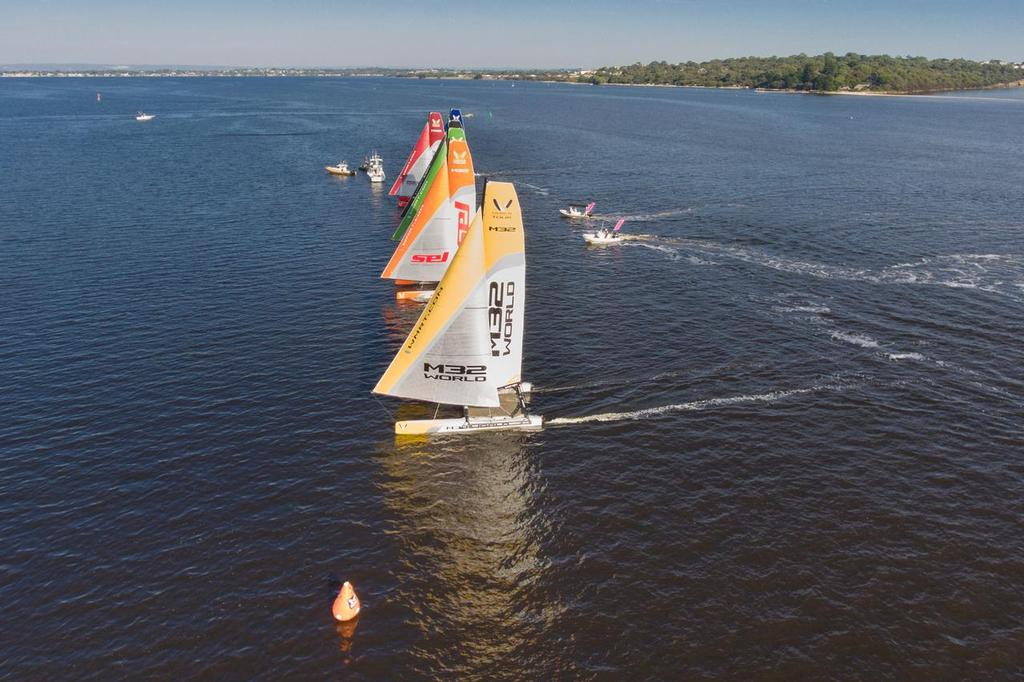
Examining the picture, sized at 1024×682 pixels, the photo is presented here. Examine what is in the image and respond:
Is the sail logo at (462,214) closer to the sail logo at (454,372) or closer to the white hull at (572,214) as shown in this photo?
the sail logo at (454,372)

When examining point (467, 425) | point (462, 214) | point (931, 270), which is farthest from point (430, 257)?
point (931, 270)

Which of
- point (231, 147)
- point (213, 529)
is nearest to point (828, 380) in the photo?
point (213, 529)

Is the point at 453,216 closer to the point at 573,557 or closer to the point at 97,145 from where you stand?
the point at 573,557

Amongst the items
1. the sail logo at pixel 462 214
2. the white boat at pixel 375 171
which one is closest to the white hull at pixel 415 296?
the sail logo at pixel 462 214

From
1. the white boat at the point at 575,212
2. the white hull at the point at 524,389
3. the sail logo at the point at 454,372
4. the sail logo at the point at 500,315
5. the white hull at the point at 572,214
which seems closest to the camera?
the sail logo at the point at 500,315

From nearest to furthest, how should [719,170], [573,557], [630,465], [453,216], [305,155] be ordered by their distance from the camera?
[573,557] → [630,465] → [453,216] → [719,170] → [305,155]

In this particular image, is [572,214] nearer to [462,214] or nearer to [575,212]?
[575,212]
